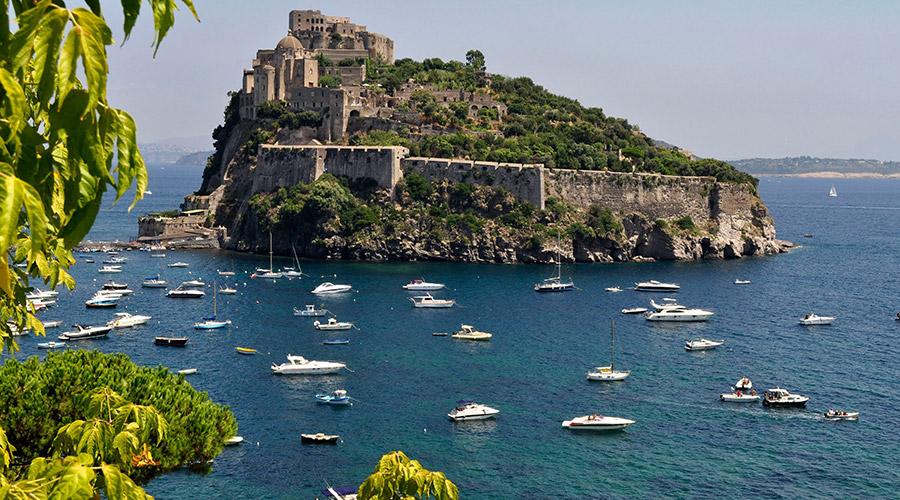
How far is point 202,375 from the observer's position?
4503 centimetres

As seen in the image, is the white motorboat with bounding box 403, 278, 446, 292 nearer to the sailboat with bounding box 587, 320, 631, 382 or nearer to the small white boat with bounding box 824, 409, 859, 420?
the sailboat with bounding box 587, 320, 631, 382

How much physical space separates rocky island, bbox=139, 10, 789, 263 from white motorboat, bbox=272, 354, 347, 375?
38138 mm

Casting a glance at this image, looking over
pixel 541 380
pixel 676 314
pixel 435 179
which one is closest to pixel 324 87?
pixel 435 179

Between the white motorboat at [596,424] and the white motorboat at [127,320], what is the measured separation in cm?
2861

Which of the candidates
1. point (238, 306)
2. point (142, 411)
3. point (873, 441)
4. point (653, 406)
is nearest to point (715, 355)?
point (653, 406)

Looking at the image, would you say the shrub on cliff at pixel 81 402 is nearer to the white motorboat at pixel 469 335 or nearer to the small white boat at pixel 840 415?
the small white boat at pixel 840 415

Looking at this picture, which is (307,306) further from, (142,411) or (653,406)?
(142,411)

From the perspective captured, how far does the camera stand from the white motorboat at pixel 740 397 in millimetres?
41750

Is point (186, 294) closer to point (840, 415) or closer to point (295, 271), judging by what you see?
point (295, 271)

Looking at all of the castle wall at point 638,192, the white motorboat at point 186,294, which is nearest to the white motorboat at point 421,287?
the white motorboat at point 186,294

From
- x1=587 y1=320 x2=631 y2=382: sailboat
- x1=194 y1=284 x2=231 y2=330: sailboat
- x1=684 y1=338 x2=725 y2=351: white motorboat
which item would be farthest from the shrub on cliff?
x1=194 y1=284 x2=231 y2=330: sailboat

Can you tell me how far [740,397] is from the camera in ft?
137

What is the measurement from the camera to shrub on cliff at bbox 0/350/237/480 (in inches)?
709

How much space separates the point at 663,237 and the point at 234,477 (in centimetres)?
6392
